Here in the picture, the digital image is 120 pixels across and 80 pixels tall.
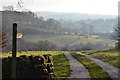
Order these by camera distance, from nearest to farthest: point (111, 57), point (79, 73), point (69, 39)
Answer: point (79, 73) → point (111, 57) → point (69, 39)

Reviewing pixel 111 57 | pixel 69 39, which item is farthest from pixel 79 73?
pixel 69 39

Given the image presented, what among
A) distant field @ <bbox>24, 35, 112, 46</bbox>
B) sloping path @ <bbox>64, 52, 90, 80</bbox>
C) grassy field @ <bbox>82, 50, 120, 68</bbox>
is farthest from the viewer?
distant field @ <bbox>24, 35, 112, 46</bbox>

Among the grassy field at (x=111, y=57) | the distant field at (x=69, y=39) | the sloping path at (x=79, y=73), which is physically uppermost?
the distant field at (x=69, y=39)

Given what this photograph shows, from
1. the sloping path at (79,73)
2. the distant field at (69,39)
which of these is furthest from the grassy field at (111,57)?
the distant field at (69,39)

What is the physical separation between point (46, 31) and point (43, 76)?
105843mm

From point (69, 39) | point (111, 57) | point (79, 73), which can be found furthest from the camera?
point (69, 39)

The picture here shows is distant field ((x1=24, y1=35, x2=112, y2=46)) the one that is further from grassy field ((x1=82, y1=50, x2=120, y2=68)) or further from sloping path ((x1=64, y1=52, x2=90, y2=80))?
sloping path ((x1=64, y1=52, x2=90, y2=80))

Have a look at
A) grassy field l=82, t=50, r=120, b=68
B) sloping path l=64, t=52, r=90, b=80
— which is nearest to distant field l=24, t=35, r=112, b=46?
grassy field l=82, t=50, r=120, b=68

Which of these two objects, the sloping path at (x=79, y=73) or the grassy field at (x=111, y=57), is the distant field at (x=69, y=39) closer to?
the grassy field at (x=111, y=57)

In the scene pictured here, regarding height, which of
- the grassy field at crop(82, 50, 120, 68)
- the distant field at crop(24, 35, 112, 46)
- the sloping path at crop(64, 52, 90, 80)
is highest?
the distant field at crop(24, 35, 112, 46)

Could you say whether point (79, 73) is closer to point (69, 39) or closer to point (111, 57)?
point (111, 57)

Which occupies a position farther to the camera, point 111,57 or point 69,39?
point 69,39

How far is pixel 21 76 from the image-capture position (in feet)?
45.9

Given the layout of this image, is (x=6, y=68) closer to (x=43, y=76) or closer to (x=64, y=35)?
(x=43, y=76)
